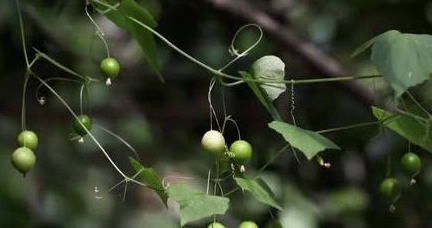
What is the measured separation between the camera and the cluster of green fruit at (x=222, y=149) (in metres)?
1.26

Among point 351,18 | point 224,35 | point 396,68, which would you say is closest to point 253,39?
point 224,35

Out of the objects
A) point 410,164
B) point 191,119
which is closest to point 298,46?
point 191,119

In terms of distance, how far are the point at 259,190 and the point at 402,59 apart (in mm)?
222

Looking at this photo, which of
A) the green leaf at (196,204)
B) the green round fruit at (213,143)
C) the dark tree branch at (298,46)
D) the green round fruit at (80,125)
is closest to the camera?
the green leaf at (196,204)

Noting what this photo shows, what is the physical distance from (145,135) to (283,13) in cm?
47

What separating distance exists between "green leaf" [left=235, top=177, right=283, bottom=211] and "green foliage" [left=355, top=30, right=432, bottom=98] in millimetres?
192

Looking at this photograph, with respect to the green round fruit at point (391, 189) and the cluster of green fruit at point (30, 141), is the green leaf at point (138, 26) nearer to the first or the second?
the cluster of green fruit at point (30, 141)

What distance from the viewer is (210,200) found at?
1.17m

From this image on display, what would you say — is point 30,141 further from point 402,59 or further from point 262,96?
point 402,59

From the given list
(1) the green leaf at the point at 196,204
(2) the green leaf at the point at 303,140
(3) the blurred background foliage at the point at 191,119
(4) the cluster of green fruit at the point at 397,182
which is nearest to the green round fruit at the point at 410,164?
(4) the cluster of green fruit at the point at 397,182

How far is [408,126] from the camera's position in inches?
51.9

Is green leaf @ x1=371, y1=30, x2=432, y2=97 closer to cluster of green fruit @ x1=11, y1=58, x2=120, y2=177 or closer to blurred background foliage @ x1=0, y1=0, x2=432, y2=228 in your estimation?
cluster of green fruit @ x1=11, y1=58, x2=120, y2=177

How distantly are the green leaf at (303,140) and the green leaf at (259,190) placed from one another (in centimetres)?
7

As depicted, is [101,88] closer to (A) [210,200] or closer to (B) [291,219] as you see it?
(B) [291,219]
